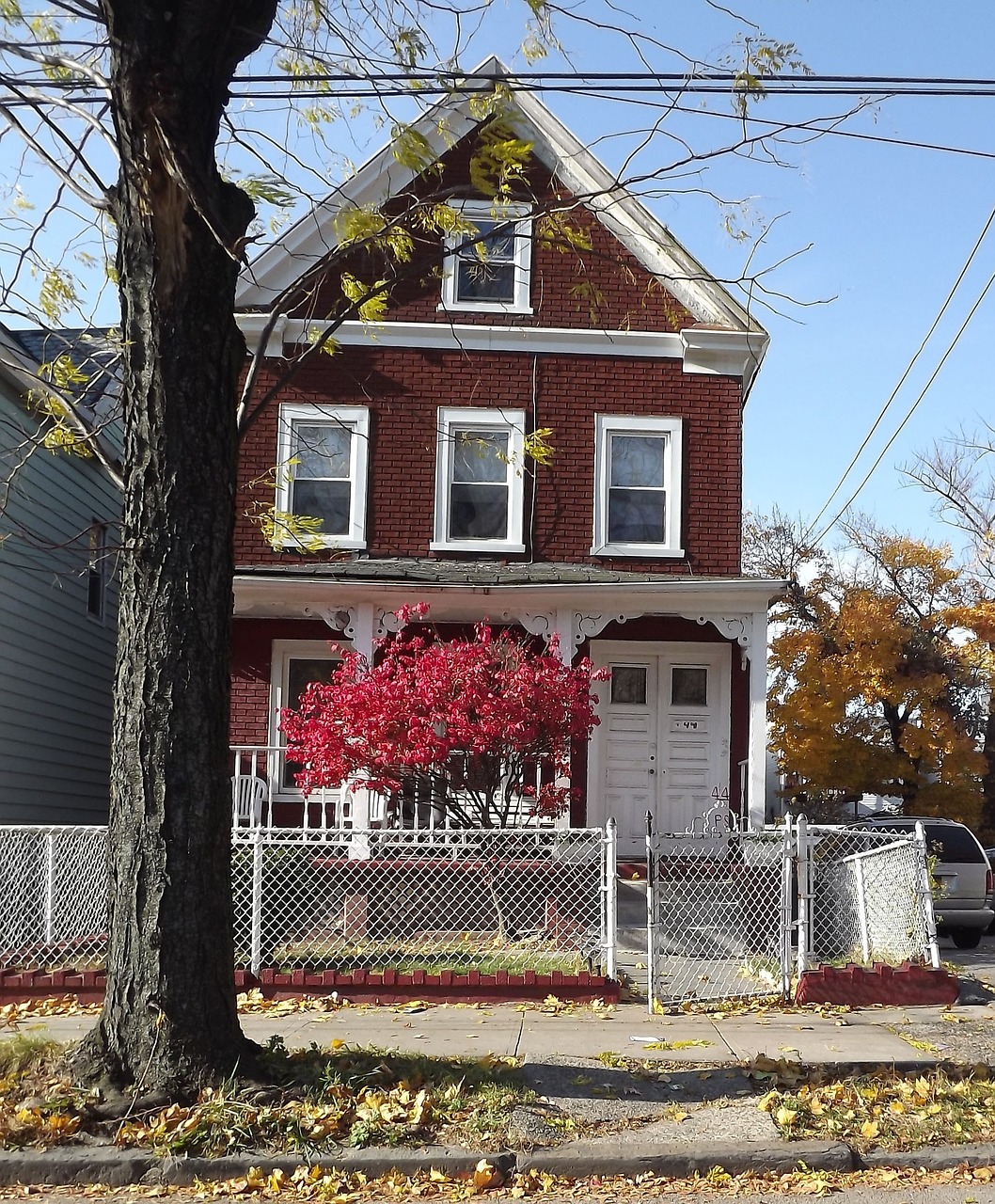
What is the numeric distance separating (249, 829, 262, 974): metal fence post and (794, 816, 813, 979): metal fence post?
4.25 m

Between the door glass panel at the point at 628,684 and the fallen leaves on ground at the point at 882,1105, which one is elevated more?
the door glass panel at the point at 628,684

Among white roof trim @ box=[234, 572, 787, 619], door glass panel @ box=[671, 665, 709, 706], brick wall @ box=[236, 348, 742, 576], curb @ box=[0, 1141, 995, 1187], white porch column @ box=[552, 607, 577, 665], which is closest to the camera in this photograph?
curb @ box=[0, 1141, 995, 1187]

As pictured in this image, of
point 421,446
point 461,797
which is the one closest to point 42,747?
point 421,446

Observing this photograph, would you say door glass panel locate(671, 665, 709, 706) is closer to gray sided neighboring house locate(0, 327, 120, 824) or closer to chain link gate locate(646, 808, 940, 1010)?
chain link gate locate(646, 808, 940, 1010)

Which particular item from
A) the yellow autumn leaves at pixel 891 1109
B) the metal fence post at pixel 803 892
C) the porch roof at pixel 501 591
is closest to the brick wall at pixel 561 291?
the porch roof at pixel 501 591

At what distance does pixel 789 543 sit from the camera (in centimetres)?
2800

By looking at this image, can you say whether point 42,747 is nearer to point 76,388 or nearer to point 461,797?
point 76,388

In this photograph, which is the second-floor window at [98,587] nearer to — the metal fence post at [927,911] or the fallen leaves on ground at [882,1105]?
the metal fence post at [927,911]

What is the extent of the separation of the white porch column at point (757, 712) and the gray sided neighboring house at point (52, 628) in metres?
7.43

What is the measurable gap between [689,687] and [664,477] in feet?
8.79

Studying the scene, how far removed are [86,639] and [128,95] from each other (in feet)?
40.1

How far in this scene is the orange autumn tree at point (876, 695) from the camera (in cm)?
2258

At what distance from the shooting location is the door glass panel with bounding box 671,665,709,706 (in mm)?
14953

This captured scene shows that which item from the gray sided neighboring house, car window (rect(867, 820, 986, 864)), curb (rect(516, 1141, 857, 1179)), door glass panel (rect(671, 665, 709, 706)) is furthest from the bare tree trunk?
curb (rect(516, 1141, 857, 1179))
